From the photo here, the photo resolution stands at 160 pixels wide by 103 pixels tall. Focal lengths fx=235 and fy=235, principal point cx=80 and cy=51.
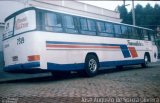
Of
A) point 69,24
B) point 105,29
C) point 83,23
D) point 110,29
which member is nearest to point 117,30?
point 110,29

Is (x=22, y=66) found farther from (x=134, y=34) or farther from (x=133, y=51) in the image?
(x=134, y=34)

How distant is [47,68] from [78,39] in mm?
2451

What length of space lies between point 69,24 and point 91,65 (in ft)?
7.54

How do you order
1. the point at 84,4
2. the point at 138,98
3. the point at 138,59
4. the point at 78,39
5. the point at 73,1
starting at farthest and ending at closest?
the point at 84,4, the point at 73,1, the point at 138,59, the point at 78,39, the point at 138,98

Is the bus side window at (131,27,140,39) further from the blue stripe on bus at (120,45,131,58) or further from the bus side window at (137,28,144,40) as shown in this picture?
the blue stripe on bus at (120,45,131,58)

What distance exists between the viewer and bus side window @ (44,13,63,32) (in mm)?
9061

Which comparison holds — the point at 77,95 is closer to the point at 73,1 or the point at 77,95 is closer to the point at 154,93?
the point at 154,93

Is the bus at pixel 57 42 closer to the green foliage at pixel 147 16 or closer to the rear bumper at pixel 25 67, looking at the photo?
the rear bumper at pixel 25 67

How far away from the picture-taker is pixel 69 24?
1023 centimetres

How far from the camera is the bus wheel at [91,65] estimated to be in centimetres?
1087

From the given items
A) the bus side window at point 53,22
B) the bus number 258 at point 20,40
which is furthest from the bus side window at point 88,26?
the bus number 258 at point 20,40

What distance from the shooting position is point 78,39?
10.5 meters

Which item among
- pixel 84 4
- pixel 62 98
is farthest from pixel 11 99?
pixel 84 4

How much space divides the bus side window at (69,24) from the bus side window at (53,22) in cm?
34
